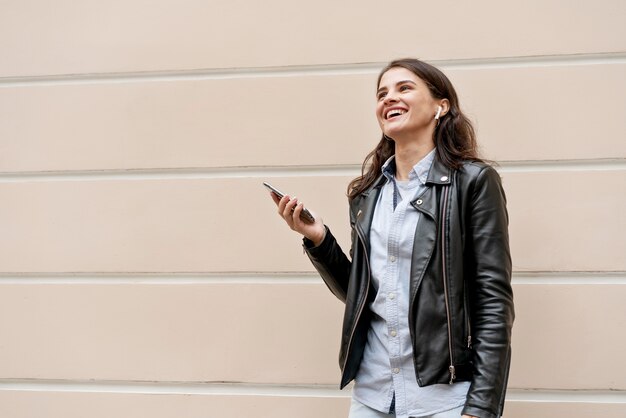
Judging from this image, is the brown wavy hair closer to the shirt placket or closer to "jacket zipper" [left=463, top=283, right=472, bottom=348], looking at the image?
the shirt placket

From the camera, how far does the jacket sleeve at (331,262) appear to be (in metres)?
2.27

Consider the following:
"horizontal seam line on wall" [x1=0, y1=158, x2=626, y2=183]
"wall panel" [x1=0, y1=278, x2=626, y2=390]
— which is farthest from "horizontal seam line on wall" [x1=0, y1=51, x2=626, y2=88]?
"wall panel" [x1=0, y1=278, x2=626, y2=390]

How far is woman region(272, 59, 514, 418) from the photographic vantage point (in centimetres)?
195

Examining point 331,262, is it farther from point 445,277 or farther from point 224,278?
point 224,278

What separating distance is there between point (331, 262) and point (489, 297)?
22.1 inches

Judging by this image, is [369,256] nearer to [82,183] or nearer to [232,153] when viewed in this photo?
[232,153]

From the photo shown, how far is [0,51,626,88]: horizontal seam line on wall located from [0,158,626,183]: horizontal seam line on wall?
40 centimetres

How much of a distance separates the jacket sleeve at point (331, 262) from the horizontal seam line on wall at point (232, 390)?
2.47 ft

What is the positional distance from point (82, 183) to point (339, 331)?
1.32m

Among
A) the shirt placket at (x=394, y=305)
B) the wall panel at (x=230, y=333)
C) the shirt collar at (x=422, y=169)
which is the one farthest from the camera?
the wall panel at (x=230, y=333)

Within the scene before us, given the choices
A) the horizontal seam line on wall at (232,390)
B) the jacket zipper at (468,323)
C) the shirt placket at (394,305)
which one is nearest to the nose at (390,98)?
the shirt placket at (394,305)

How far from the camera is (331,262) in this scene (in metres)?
2.29

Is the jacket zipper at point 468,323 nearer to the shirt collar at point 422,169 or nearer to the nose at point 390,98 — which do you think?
the shirt collar at point 422,169

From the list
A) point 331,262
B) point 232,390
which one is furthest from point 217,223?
point 331,262
